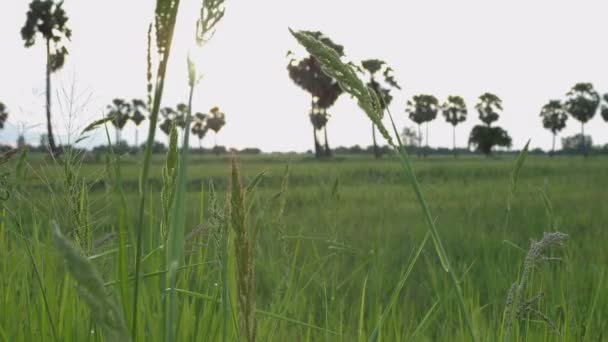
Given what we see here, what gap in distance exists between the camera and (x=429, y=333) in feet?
9.09

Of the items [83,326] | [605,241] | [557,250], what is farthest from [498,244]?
[83,326]

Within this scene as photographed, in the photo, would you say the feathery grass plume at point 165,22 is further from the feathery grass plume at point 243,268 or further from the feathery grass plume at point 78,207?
the feathery grass plume at point 78,207

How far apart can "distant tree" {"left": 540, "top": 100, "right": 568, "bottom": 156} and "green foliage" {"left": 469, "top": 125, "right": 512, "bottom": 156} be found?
2204 centimetres

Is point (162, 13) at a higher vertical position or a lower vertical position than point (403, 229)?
higher

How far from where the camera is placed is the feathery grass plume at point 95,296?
38cm

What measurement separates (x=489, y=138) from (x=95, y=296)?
9069cm

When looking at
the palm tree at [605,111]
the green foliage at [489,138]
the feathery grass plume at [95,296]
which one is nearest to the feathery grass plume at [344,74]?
the feathery grass plume at [95,296]

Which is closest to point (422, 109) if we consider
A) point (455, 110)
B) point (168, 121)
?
point (455, 110)

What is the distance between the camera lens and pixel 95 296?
39 cm

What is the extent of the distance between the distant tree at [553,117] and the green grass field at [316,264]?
335ft

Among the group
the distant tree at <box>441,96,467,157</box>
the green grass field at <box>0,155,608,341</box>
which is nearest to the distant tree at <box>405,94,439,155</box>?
the distant tree at <box>441,96,467,157</box>

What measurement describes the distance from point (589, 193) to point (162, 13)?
11.8m

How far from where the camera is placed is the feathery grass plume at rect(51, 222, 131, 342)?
38 centimetres

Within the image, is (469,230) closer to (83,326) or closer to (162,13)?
(83,326)
